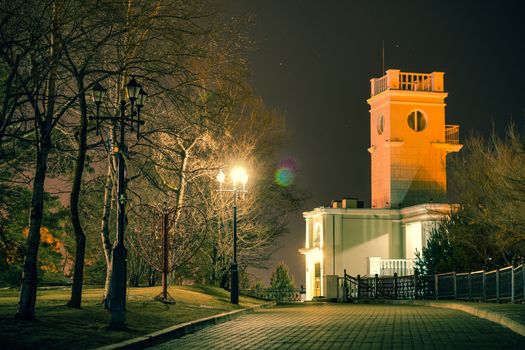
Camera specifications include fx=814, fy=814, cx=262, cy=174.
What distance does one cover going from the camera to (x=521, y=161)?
121ft

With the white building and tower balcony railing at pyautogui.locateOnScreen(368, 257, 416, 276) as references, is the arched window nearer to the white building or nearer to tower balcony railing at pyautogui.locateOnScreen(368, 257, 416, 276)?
the white building

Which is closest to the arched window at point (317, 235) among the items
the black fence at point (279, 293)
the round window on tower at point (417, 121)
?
the black fence at point (279, 293)

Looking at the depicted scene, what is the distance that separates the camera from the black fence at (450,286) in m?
26.7

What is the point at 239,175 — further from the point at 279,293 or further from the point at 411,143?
the point at 411,143

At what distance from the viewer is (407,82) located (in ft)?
184

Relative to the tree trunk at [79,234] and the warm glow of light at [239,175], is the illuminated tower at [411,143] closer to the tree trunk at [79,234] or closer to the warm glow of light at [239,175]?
the warm glow of light at [239,175]

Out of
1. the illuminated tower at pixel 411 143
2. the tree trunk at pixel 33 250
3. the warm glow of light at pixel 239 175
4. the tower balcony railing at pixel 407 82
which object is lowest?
the tree trunk at pixel 33 250

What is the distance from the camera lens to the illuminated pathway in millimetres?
13844

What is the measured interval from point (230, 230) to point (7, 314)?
87.6 ft

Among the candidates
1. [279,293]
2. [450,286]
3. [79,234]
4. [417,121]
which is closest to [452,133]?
[417,121]

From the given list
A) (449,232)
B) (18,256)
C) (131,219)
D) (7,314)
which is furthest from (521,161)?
(7,314)

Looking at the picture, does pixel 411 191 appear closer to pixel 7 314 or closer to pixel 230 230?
pixel 230 230

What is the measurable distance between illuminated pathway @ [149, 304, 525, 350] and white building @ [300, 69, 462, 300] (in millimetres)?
31684

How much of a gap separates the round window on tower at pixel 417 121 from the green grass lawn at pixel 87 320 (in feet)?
105
